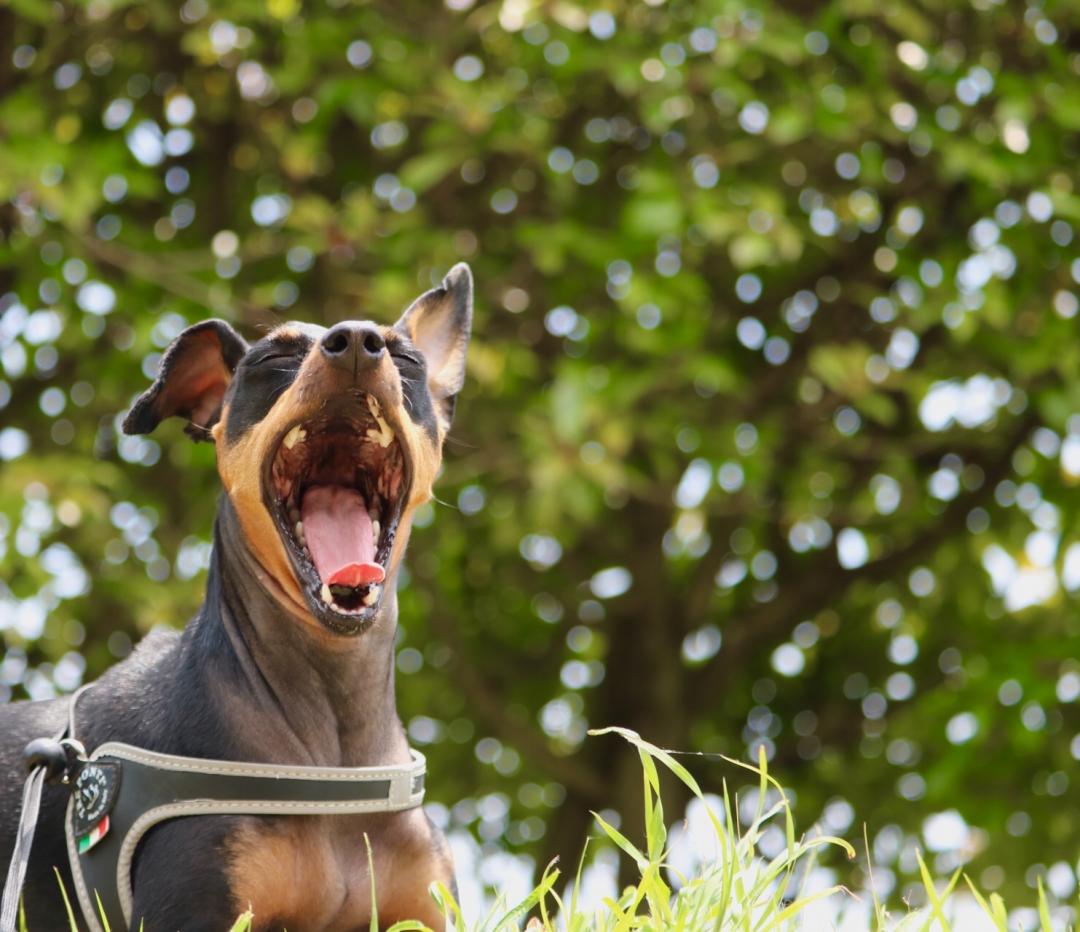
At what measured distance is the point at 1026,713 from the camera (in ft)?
24.0

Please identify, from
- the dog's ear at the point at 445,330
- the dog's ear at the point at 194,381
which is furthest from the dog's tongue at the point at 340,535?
the dog's ear at the point at 445,330

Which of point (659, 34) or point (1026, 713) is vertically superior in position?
point (659, 34)

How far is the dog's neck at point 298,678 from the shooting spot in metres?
3.30

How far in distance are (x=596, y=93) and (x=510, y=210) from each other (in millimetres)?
668

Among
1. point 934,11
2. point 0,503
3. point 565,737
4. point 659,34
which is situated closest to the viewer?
point 0,503

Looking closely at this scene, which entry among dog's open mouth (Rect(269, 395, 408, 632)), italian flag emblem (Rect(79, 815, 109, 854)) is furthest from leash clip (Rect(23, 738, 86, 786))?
dog's open mouth (Rect(269, 395, 408, 632))

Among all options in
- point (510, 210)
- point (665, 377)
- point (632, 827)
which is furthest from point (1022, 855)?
point (510, 210)

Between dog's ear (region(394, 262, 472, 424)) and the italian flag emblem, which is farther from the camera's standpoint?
dog's ear (region(394, 262, 472, 424))

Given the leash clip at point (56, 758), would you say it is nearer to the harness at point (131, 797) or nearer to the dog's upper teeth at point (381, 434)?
the harness at point (131, 797)

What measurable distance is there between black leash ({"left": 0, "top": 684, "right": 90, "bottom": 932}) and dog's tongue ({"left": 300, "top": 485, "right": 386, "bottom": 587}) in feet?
2.05

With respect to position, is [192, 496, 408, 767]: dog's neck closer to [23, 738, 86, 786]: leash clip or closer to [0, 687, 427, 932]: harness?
[0, 687, 427, 932]: harness

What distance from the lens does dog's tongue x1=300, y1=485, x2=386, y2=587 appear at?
3.26 meters

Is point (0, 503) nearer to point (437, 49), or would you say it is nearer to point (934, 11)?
point (437, 49)

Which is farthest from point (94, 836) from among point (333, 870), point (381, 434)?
point (381, 434)
